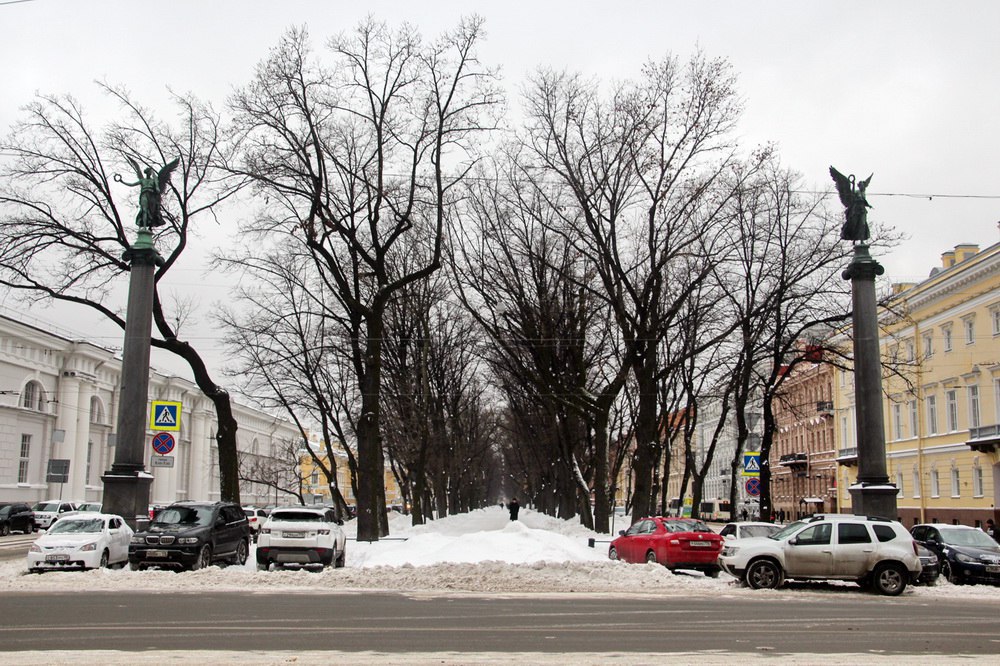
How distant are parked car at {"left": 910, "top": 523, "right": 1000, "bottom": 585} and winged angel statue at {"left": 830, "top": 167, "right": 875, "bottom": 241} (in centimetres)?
839

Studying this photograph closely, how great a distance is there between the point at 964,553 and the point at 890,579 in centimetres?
463

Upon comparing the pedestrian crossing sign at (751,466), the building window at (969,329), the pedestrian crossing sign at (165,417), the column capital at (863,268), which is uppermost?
the building window at (969,329)

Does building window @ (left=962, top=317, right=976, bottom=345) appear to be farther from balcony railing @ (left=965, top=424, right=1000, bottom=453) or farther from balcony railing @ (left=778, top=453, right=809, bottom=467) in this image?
balcony railing @ (left=778, top=453, right=809, bottom=467)

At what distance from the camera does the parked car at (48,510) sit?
47562 millimetres

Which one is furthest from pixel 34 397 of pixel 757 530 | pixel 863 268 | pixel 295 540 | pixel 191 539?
pixel 863 268

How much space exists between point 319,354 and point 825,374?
47383 millimetres

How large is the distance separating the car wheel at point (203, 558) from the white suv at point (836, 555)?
12.2m

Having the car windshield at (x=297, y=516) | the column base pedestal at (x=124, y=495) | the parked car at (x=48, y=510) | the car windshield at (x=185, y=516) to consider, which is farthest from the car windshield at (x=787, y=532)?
the parked car at (x=48, y=510)

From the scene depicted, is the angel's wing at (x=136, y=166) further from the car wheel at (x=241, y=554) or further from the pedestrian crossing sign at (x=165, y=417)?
the car wheel at (x=241, y=554)

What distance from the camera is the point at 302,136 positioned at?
29.5 meters

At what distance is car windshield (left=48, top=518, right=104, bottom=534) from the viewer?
2153 centimetres

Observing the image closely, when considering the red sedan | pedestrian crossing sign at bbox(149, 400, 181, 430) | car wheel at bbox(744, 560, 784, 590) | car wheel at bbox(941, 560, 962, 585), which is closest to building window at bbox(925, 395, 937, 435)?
car wheel at bbox(941, 560, 962, 585)

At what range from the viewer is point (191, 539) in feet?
70.7

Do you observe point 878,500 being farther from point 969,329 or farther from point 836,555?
point 969,329
